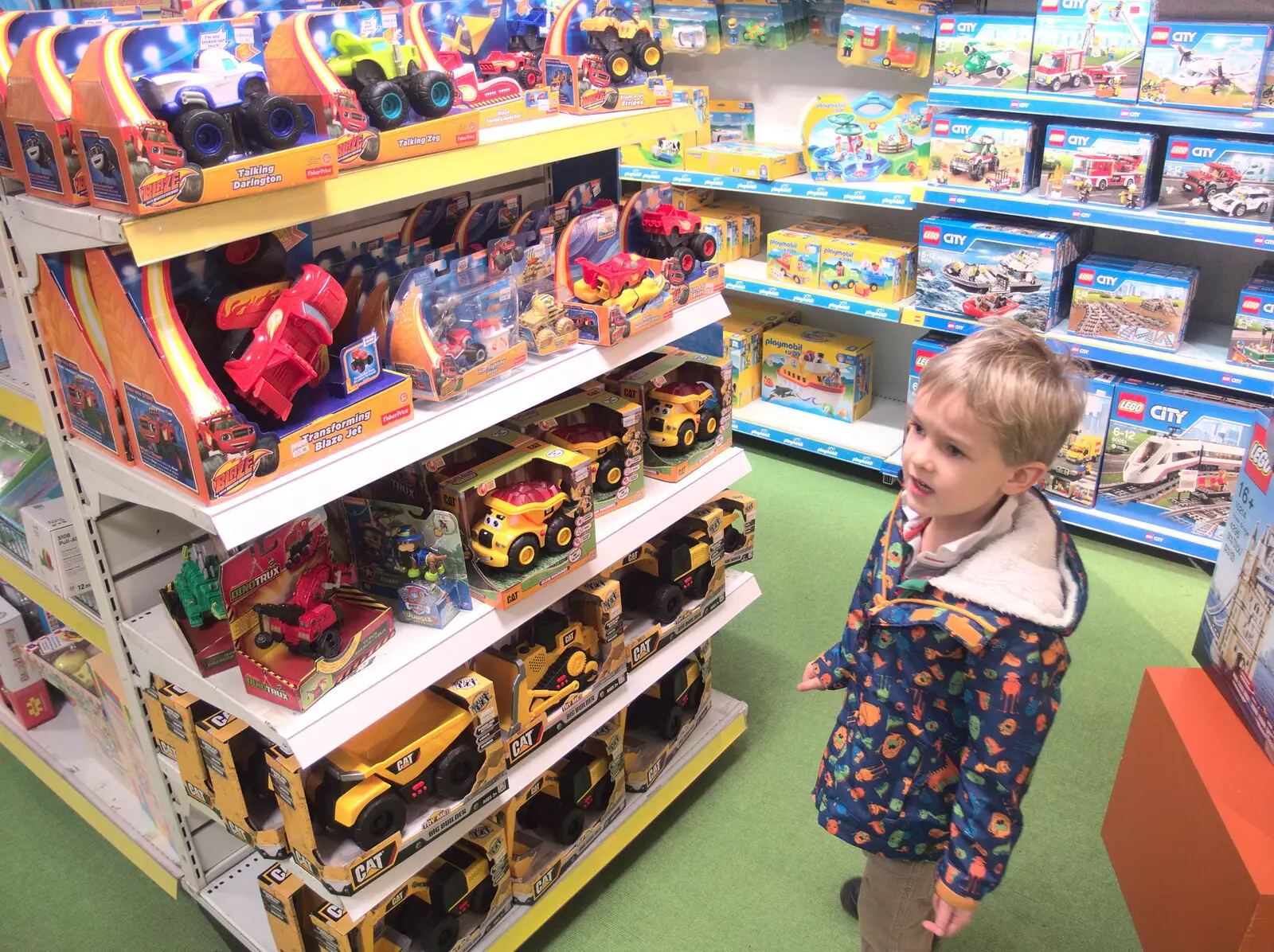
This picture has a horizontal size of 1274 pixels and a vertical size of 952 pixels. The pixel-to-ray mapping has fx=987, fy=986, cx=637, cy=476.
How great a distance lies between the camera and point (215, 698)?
159cm

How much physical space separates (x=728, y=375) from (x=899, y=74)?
204 cm

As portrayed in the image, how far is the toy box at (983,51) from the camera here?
3.11 metres

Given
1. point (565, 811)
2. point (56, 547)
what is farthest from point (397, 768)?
point (56, 547)

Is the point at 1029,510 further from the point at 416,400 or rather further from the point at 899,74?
the point at 899,74

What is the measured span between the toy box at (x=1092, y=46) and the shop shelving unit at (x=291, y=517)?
1.56 m

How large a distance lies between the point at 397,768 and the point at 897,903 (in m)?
0.88

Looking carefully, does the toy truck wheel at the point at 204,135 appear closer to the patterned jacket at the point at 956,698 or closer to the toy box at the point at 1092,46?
the patterned jacket at the point at 956,698

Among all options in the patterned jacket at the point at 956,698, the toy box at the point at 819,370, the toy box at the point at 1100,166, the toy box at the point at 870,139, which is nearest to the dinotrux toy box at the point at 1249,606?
the patterned jacket at the point at 956,698

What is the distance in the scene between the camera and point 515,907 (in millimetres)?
2033

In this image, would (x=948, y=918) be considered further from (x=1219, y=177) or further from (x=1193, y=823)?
(x=1219, y=177)

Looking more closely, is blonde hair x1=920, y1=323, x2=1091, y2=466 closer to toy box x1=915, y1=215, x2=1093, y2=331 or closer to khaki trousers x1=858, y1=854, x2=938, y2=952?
khaki trousers x1=858, y1=854, x2=938, y2=952

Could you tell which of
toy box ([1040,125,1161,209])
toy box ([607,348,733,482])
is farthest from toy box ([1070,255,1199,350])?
toy box ([607,348,733,482])

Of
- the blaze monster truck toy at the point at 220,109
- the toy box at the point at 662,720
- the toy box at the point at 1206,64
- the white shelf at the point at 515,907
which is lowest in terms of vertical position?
the white shelf at the point at 515,907

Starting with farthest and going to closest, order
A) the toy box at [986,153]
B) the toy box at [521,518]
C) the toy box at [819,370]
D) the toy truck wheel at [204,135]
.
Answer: the toy box at [819,370], the toy box at [986,153], the toy box at [521,518], the toy truck wheel at [204,135]
